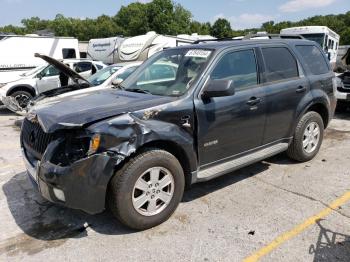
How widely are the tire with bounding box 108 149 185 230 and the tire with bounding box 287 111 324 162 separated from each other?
226 centimetres

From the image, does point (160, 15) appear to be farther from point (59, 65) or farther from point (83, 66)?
point (59, 65)

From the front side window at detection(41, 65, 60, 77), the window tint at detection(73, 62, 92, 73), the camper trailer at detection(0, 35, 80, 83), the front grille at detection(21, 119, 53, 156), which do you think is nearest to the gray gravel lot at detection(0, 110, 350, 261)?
the front grille at detection(21, 119, 53, 156)

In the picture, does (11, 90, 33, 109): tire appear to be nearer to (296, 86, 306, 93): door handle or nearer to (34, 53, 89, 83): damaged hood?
(34, 53, 89, 83): damaged hood

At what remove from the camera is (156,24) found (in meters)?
61.5

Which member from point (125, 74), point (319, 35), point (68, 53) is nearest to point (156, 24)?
point (319, 35)

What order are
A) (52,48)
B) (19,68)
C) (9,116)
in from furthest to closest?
(52,48), (19,68), (9,116)

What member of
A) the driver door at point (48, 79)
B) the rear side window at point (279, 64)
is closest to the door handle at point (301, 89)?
the rear side window at point (279, 64)

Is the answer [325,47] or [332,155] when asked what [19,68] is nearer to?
[332,155]

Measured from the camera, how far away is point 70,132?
3305mm

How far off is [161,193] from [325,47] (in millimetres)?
18579

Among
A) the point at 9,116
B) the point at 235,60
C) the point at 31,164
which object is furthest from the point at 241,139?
the point at 9,116

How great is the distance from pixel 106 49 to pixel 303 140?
19328 millimetres

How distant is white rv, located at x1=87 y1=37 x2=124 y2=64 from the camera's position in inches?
866

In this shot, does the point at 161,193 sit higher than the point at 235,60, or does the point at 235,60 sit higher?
the point at 235,60
